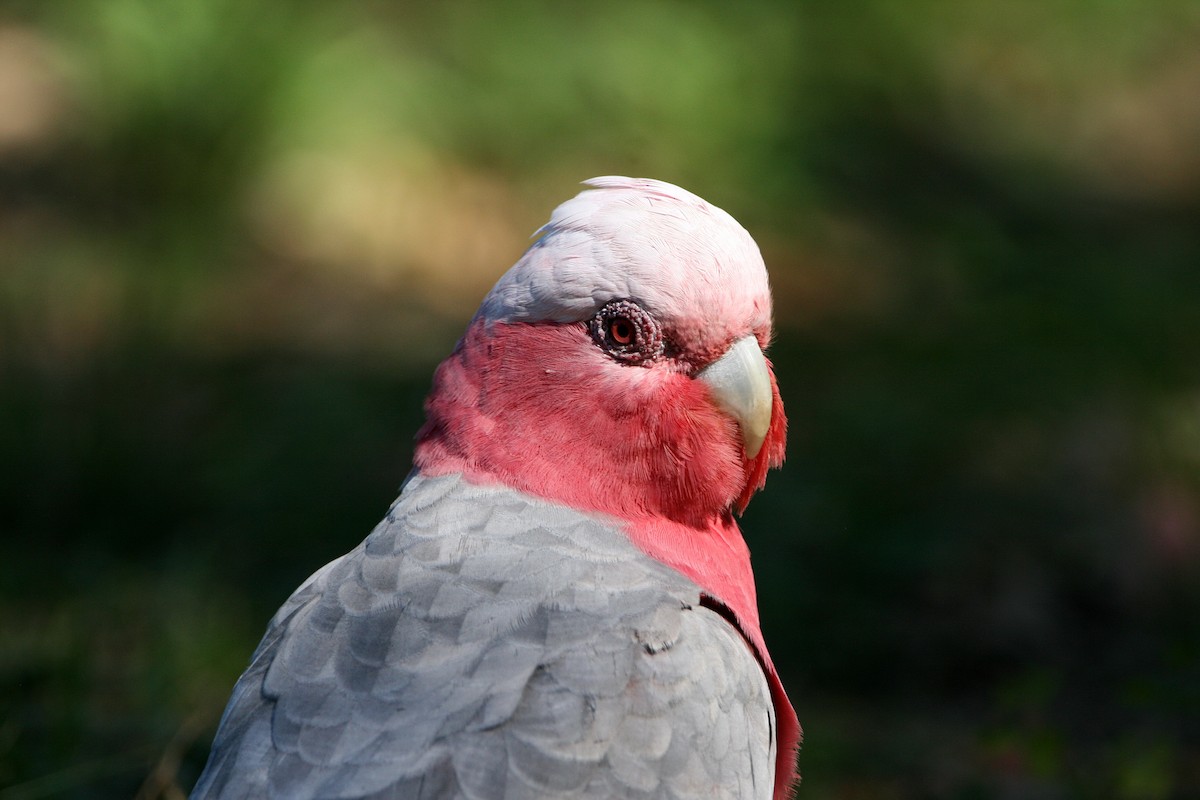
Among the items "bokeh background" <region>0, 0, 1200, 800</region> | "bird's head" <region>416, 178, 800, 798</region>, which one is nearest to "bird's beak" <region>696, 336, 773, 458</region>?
"bird's head" <region>416, 178, 800, 798</region>

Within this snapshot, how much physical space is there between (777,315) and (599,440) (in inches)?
193

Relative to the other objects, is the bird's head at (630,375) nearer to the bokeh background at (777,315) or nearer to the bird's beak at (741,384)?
the bird's beak at (741,384)

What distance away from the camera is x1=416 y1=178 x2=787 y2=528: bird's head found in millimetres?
2781

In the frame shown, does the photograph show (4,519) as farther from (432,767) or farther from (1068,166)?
(1068,166)

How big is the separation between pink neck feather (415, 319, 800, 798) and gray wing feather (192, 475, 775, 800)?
75mm

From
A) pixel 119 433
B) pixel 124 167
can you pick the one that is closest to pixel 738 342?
pixel 119 433

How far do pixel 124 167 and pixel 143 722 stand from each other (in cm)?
473

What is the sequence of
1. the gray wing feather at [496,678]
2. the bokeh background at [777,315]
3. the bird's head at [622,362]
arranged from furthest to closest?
the bokeh background at [777,315]
the bird's head at [622,362]
the gray wing feather at [496,678]

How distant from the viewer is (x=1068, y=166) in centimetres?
938

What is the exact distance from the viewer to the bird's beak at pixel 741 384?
2855mm

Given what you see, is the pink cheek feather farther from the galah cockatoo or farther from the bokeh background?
the bokeh background

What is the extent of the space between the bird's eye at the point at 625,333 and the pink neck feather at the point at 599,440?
3 centimetres

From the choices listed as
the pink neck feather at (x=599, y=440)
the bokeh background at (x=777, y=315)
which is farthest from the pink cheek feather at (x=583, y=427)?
the bokeh background at (x=777, y=315)

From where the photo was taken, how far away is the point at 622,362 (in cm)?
283
